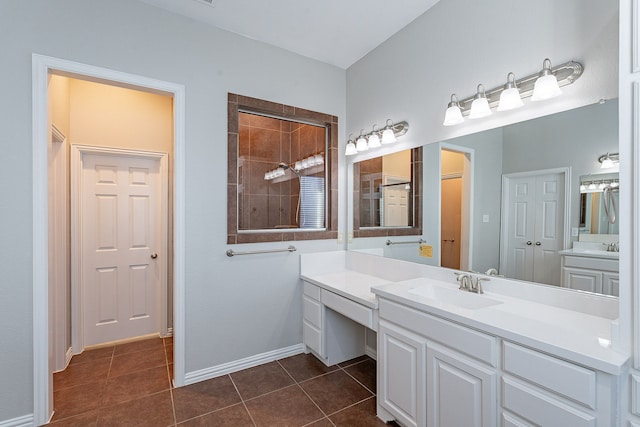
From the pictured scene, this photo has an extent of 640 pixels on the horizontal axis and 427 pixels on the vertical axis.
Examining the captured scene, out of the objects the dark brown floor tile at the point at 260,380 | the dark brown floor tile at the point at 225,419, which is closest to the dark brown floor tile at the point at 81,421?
the dark brown floor tile at the point at 225,419

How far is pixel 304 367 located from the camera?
263 centimetres

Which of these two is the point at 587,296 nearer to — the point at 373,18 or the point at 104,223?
the point at 373,18

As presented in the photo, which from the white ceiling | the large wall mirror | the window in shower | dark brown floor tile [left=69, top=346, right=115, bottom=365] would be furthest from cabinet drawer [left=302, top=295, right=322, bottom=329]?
the white ceiling

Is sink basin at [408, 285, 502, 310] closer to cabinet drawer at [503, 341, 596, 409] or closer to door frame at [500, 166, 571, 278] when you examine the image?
door frame at [500, 166, 571, 278]

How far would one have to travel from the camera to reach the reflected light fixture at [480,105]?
1.78 metres

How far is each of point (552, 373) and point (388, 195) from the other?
1795mm

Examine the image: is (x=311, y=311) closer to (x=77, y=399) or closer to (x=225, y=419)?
(x=225, y=419)

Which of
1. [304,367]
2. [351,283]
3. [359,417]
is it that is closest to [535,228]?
[351,283]

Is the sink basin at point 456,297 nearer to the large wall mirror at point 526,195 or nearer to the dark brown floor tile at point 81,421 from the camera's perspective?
the large wall mirror at point 526,195

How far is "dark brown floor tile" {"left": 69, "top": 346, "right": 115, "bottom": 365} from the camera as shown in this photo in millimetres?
2768

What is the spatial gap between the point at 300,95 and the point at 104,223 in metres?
2.35

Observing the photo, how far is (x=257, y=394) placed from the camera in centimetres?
225

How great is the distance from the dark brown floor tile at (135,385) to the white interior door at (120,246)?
2.82 ft

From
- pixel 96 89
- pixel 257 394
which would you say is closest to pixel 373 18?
pixel 96 89
